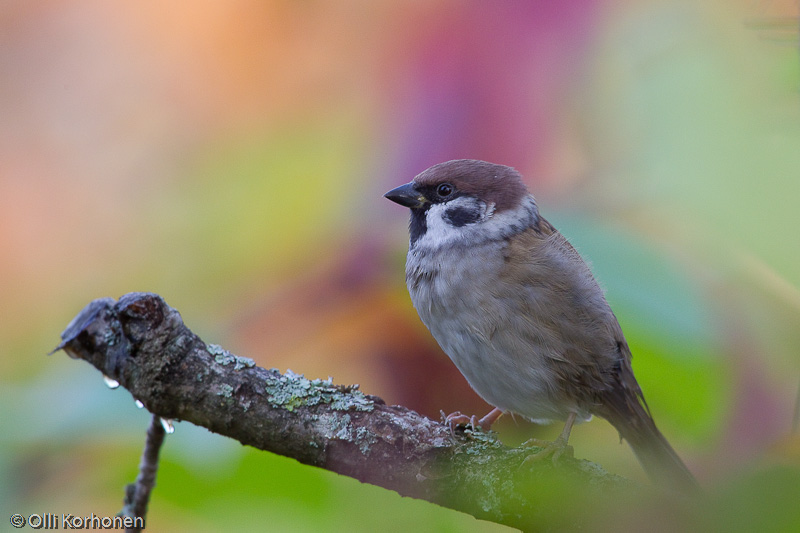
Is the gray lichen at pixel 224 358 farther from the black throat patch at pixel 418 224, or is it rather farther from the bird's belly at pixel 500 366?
the black throat patch at pixel 418 224

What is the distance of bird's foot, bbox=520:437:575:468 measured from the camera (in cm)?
164

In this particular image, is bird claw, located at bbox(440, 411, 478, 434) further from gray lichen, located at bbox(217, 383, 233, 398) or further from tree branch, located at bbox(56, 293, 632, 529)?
gray lichen, located at bbox(217, 383, 233, 398)

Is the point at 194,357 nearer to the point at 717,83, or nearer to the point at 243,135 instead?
the point at 243,135

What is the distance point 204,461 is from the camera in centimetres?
169

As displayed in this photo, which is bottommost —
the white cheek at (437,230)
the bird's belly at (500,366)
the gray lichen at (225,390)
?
the bird's belly at (500,366)

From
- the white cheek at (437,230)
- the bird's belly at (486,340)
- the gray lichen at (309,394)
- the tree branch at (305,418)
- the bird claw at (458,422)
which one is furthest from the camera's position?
the white cheek at (437,230)

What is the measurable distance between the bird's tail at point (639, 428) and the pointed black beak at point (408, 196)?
0.88 m

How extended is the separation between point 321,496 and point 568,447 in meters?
0.68

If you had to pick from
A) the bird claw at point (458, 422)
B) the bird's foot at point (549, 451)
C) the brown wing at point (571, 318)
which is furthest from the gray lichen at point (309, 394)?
the brown wing at point (571, 318)

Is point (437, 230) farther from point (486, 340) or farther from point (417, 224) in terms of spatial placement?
point (486, 340)

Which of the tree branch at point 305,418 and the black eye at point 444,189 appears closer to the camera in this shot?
the tree branch at point 305,418

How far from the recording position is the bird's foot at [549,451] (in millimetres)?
1641

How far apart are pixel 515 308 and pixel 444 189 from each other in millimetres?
487

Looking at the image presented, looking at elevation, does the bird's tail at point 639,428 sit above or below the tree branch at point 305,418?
below
